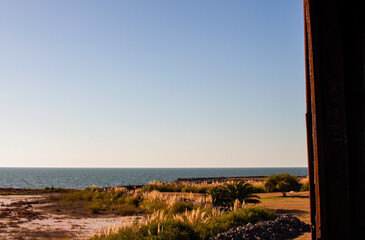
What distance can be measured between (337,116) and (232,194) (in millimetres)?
14739

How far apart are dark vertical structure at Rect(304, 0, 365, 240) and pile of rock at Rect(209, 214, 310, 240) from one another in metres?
6.95

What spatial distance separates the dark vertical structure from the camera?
2283 millimetres

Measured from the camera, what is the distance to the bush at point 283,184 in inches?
917

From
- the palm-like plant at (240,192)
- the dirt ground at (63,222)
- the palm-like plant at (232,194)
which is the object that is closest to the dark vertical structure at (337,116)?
the dirt ground at (63,222)

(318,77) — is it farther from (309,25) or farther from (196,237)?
(196,237)

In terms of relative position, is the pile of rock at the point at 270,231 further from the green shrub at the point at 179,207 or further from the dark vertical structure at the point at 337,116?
the dark vertical structure at the point at 337,116

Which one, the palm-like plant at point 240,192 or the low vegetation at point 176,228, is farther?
the palm-like plant at point 240,192

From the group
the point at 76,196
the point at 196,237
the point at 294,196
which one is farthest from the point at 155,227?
the point at 76,196

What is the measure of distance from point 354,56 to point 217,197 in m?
15.9

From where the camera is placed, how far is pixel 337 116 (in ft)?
7.58

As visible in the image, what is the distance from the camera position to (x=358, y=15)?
7.70 feet

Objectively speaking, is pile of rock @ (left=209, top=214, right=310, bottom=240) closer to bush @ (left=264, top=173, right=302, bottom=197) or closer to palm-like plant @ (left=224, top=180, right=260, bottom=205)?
palm-like plant @ (left=224, top=180, right=260, bottom=205)

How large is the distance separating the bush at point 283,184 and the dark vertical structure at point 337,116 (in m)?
20.3

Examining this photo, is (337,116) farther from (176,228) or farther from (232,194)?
(232,194)
